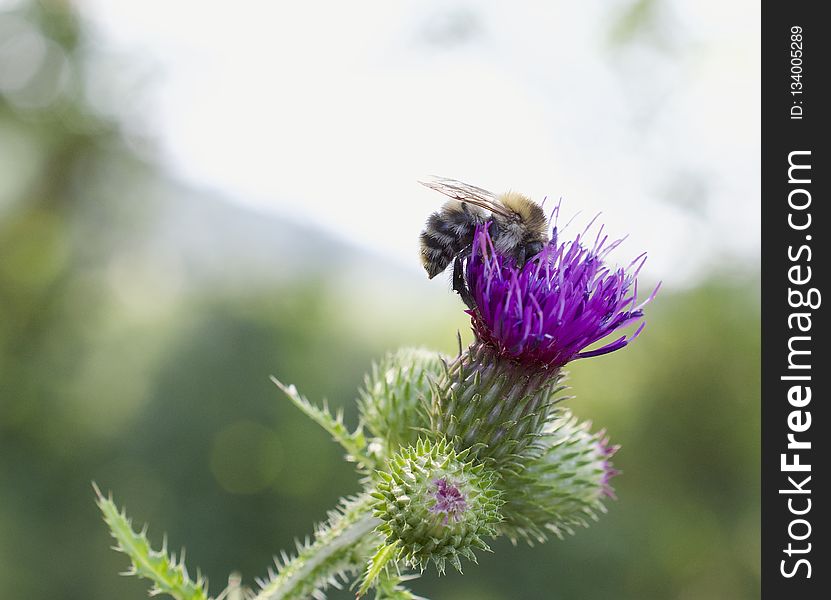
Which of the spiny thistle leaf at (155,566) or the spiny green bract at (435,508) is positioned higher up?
the spiny green bract at (435,508)

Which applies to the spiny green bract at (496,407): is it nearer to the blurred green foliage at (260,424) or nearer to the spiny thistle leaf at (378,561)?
the spiny thistle leaf at (378,561)

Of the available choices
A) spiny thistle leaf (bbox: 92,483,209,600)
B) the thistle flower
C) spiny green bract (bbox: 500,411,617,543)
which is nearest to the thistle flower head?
the thistle flower

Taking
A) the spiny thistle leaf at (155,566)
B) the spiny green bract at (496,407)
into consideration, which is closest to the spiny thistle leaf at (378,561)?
the spiny green bract at (496,407)

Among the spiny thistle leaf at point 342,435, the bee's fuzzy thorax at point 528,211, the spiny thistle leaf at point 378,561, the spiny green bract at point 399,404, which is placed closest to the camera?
the spiny thistle leaf at point 378,561

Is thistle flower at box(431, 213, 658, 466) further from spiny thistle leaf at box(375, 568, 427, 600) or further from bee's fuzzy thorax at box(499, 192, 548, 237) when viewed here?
spiny thistle leaf at box(375, 568, 427, 600)

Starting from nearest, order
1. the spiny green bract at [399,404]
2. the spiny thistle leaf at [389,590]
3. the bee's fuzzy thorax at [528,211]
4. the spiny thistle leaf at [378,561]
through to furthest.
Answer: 1. the spiny thistle leaf at [378,561]
2. the spiny thistle leaf at [389,590]
3. the bee's fuzzy thorax at [528,211]
4. the spiny green bract at [399,404]
